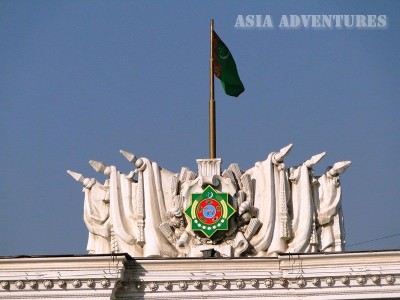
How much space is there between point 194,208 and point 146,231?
124cm

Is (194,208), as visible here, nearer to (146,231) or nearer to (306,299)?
(146,231)

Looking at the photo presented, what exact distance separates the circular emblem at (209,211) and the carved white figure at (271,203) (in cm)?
95

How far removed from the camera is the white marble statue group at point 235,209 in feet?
117

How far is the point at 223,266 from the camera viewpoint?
3453 cm

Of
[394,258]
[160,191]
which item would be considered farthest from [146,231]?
[394,258]

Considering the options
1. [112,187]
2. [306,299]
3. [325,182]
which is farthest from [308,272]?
[112,187]

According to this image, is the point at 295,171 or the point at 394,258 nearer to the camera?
the point at 394,258

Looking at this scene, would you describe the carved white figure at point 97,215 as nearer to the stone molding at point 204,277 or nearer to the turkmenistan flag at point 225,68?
the stone molding at point 204,277

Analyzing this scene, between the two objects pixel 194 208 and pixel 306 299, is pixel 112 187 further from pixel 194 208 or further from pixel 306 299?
pixel 306 299

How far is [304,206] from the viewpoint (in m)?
36.0

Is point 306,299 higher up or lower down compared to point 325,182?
lower down

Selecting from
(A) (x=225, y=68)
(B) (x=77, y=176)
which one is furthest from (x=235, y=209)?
(A) (x=225, y=68)

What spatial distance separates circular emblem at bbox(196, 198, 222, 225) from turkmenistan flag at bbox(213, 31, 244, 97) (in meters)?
4.20

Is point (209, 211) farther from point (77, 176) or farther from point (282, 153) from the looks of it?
point (77, 176)
